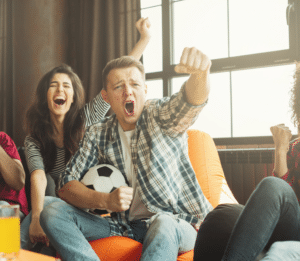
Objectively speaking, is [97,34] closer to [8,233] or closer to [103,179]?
[103,179]

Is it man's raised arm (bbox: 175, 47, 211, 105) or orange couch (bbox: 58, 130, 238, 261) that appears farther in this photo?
orange couch (bbox: 58, 130, 238, 261)

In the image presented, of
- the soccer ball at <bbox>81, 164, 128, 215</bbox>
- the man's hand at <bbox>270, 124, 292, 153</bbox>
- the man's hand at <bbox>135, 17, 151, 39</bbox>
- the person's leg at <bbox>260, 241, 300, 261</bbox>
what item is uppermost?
the man's hand at <bbox>135, 17, 151, 39</bbox>

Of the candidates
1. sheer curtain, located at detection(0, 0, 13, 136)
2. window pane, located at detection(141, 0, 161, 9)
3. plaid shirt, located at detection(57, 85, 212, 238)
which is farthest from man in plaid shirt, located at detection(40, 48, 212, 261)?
sheer curtain, located at detection(0, 0, 13, 136)

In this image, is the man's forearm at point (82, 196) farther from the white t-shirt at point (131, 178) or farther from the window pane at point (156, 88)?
the window pane at point (156, 88)

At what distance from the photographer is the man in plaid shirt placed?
1.08 metres

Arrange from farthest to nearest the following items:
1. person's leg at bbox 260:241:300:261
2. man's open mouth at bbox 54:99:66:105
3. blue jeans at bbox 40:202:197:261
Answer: man's open mouth at bbox 54:99:66:105, blue jeans at bbox 40:202:197:261, person's leg at bbox 260:241:300:261

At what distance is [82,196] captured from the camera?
1.22 m

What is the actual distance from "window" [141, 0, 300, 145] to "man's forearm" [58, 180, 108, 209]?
5.63 ft

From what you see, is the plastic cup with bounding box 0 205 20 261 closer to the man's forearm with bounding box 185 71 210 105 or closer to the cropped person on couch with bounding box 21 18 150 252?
the man's forearm with bounding box 185 71 210 105

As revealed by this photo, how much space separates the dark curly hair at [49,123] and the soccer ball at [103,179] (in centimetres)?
61

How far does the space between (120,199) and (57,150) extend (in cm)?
93

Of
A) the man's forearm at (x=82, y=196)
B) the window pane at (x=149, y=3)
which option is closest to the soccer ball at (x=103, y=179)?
the man's forearm at (x=82, y=196)

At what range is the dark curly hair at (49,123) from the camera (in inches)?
73.5

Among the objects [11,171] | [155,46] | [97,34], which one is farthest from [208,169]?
[97,34]
